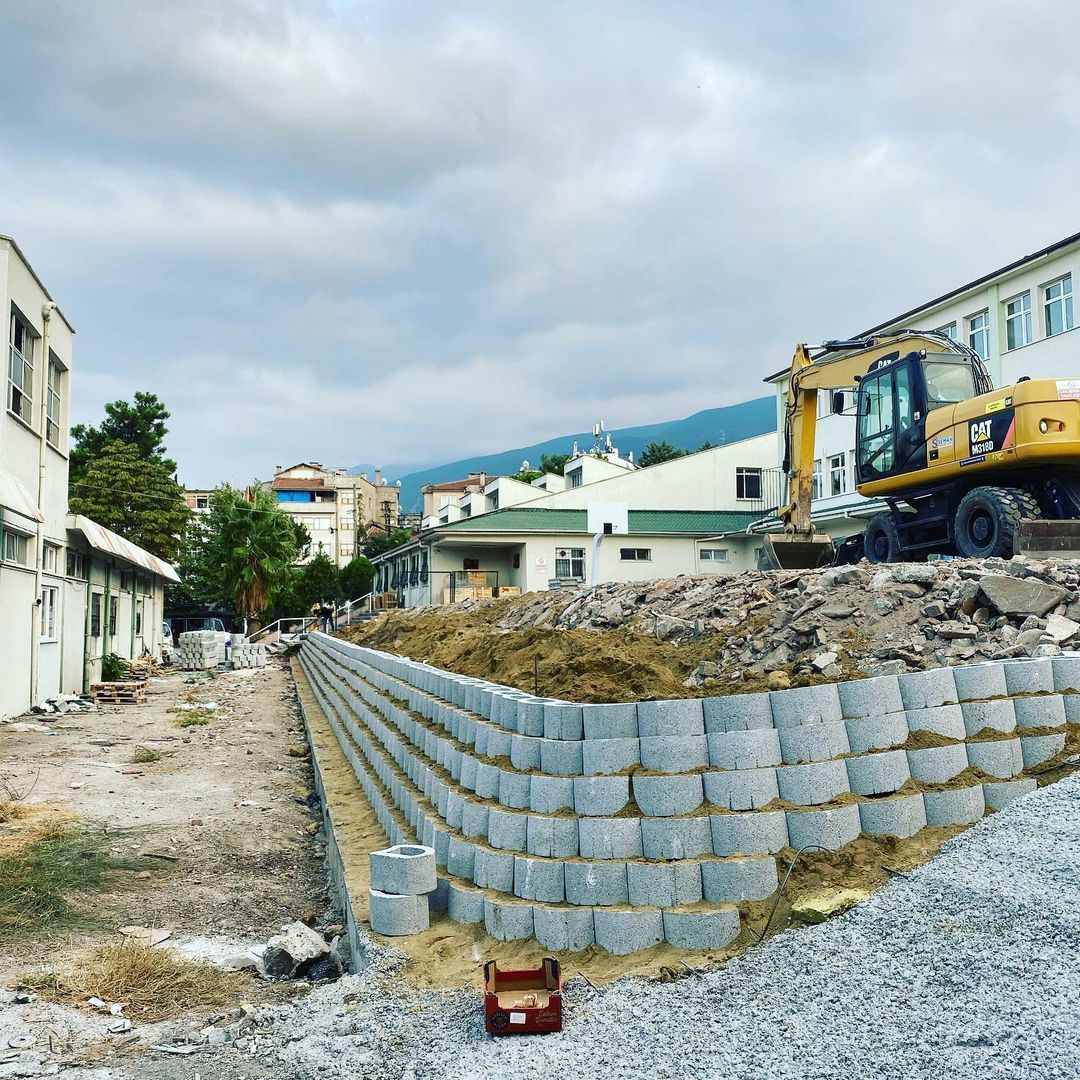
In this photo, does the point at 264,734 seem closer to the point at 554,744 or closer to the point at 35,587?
the point at 35,587

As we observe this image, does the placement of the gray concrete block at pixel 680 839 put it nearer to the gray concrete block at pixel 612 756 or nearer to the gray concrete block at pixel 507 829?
the gray concrete block at pixel 612 756

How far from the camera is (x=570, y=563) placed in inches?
1259

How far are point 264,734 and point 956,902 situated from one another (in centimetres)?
1409

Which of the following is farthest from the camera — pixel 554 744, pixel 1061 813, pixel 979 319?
pixel 979 319

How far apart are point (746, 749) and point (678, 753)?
0.36 metres

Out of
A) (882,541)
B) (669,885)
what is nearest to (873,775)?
(669,885)

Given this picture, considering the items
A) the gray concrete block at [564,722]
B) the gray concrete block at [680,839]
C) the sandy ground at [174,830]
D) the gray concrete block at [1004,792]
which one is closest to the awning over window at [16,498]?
the sandy ground at [174,830]

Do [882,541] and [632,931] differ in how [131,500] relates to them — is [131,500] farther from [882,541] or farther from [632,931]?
[632,931]

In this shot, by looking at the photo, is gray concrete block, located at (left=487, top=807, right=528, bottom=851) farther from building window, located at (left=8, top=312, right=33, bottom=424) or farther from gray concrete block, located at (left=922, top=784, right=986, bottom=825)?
building window, located at (left=8, top=312, right=33, bottom=424)

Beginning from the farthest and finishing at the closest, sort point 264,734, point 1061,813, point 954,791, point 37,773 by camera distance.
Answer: point 264,734 < point 37,773 < point 954,791 < point 1061,813

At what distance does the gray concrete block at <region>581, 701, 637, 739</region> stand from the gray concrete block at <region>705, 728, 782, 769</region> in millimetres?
454

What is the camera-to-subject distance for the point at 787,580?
9203 mm

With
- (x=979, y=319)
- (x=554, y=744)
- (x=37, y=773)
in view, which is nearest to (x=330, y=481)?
(x=979, y=319)

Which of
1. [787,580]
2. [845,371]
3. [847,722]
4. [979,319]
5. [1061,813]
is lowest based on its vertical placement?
[1061,813]
